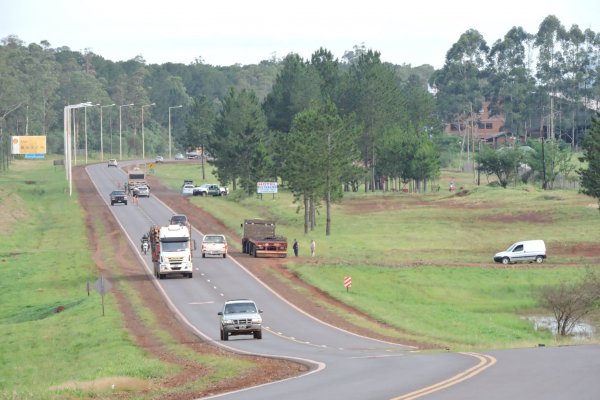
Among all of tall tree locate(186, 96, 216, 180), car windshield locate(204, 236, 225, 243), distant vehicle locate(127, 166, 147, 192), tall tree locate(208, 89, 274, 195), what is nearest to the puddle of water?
car windshield locate(204, 236, 225, 243)

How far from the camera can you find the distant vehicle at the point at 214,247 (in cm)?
8506

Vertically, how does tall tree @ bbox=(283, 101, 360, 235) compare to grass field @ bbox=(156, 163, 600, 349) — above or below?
above

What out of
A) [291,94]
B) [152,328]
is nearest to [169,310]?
[152,328]

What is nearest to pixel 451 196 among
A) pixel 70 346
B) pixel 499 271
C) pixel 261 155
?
pixel 261 155

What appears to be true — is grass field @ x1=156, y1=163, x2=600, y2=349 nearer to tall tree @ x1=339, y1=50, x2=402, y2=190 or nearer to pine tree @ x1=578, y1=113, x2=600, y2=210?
pine tree @ x1=578, y1=113, x2=600, y2=210

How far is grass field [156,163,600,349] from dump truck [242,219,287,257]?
1.97m

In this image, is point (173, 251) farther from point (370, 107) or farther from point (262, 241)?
point (370, 107)

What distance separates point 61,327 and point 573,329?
2715cm

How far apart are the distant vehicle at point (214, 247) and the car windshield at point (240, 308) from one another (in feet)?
121

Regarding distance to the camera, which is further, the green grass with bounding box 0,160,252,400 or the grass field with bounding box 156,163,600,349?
the grass field with bounding box 156,163,600,349

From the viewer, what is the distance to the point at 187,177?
7692 inches

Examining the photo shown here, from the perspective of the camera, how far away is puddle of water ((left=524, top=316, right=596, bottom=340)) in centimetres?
5981

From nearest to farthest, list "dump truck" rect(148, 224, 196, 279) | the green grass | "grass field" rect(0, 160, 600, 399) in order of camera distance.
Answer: the green grass < "grass field" rect(0, 160, 600, 399) < "dump truck" rect(148, 224, 196, 279)

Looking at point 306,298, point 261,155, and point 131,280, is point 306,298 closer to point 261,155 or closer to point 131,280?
point 131,280
